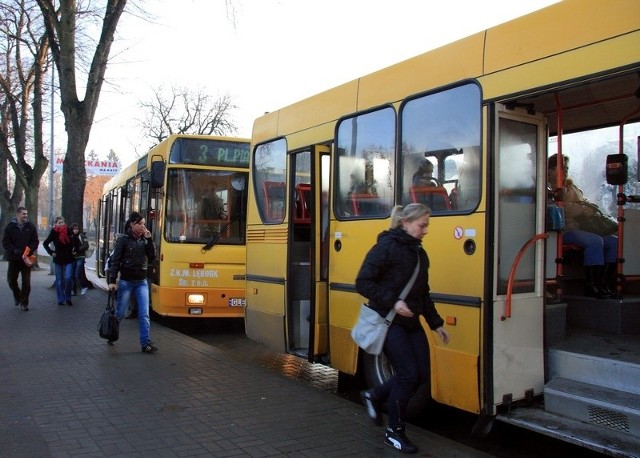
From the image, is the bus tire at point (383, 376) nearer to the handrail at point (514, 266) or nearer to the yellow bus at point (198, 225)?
the handrail at point (514, 266)

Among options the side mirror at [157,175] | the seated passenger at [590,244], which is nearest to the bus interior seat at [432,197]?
the seated passenger at [590,244]

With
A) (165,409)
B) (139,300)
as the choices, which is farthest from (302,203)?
(165,409)

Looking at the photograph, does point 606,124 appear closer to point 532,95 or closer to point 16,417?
point 532,95

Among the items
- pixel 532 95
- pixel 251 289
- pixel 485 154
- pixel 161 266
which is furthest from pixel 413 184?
pixel 161 266

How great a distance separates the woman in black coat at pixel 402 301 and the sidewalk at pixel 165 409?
0.41m

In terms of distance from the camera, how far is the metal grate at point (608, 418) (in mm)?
3928

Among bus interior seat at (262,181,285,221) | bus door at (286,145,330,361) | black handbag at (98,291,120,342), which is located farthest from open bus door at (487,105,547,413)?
black handbag at (98,291,120,342)

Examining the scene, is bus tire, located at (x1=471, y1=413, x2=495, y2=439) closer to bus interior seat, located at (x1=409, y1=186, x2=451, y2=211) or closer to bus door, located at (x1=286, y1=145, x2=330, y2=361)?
bus interior seat, located at (x1=409, y1=186, x2=451, y2=211)

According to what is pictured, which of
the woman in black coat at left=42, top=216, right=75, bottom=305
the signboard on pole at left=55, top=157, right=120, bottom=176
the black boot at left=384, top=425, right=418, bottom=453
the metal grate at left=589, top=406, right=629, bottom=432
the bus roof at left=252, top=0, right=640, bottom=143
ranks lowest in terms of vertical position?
the black boot at left=384, top=425, right=418, bottom=453

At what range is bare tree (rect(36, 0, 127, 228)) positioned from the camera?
1587cm

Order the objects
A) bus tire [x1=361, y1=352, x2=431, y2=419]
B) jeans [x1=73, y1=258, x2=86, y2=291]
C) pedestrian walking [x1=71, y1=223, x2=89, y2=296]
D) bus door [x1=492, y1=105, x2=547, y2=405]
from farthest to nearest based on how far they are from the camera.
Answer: jeans [x1=73, y1=258, x2=86, y2=291] → pedestrian walking [x1=71, y1=223, x2=89, y2=296] → bus tire [x1=361, y1=352, x2=431, y2=419] → bus door [x1=492, y1=105, x2=547, y2=405]

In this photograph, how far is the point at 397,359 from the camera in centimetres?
440

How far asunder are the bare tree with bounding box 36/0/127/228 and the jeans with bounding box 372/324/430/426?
46.2 ft

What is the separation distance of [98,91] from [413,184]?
13.7 m
